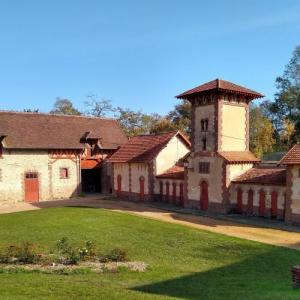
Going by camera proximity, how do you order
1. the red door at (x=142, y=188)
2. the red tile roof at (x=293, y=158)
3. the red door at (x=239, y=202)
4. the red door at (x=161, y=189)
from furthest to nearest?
the red door at (x=142, y=188) < the red door at (x=161, y=189) < the red door at (x=239, y=202) < the red tile roof at (x=293, y=158)

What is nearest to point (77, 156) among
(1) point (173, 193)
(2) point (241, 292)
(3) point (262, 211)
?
(1) point (173, 193)

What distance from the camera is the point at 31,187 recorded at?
131 feet

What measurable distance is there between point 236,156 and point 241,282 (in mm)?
17744

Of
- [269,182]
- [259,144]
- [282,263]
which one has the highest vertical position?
[259,144]

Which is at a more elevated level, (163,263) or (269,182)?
(269,182)

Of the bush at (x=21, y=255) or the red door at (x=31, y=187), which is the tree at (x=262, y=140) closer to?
the red door at (x=31, y=187)

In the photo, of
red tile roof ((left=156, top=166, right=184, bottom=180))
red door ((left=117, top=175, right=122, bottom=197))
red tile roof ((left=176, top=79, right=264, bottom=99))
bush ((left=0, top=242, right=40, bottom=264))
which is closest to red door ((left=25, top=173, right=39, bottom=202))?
red door ((left=117, top=175, right=122, bottom=197))

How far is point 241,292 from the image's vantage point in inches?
483

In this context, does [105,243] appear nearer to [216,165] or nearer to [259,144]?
[216,165]

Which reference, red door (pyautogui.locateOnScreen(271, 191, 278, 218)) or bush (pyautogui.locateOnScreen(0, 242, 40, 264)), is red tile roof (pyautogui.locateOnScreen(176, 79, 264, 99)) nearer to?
red door (pyautogui.locateOnScreen(271, 191, 278, 218))

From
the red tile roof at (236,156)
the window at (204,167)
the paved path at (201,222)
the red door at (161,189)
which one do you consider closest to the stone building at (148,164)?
the red door at (161,189)

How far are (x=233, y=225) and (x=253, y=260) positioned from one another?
334 inches

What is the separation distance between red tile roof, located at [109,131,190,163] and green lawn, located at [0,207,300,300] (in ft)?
33.5

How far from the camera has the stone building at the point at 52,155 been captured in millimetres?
38938
